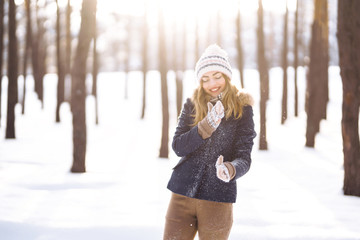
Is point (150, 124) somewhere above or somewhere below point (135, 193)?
above

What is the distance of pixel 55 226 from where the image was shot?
182 inches

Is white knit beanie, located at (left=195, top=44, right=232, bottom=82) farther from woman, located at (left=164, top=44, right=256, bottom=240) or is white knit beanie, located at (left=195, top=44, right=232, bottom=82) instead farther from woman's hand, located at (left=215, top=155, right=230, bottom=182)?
woman's hand, located at (left=215, top=155, right=230, bottom=182)

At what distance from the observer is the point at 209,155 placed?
8.11 feet

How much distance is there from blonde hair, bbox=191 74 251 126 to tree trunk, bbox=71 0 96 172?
5.57m

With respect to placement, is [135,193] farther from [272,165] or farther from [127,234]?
[272,165]

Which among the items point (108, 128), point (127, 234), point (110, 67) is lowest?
point (127, 234)

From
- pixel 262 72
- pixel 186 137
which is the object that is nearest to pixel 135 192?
pixel 186 137

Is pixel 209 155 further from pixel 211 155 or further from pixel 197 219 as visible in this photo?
pixel 197 219

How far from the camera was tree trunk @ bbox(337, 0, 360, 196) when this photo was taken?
586 cm

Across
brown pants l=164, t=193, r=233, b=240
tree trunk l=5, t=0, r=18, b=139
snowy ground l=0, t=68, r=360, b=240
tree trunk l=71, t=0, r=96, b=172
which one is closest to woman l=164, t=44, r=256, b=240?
brown pants l=164, t=193, r=233, b=240

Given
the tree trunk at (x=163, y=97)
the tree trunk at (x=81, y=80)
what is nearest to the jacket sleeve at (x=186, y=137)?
the tree trunk at (x=81, y=80)

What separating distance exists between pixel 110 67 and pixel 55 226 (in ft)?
243

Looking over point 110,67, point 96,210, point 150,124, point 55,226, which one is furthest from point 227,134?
point 110,67

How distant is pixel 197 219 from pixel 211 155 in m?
0.42
